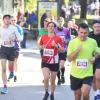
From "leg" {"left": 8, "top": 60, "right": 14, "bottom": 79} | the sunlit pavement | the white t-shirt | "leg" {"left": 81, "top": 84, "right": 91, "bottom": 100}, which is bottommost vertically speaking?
the sunlit pavement

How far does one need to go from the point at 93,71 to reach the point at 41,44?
5.24 ft

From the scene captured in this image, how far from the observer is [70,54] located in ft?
26.9

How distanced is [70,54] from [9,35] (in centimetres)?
367

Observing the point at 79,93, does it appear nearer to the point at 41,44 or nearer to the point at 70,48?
the point at 70,48

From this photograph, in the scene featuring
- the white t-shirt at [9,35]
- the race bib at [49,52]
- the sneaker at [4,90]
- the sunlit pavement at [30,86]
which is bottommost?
the sunlit pavement at [30,86]

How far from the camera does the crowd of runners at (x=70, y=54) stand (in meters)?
8.19

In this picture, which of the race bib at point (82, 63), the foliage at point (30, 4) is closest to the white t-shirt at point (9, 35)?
the race bib at point (82, 63)

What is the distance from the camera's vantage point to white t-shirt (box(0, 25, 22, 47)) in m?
11.5

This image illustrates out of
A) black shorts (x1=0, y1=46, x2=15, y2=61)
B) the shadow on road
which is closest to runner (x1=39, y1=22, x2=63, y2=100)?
the shadow on road

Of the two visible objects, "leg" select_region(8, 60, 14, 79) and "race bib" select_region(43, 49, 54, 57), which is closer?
"race bib" select_region(43, 49, 54, 57)

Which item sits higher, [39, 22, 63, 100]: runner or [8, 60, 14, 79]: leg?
[39, 22, 63, 100]: runner

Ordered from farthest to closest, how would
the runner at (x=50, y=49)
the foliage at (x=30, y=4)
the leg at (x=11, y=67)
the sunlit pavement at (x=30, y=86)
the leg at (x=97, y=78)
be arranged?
the foliage at (x=30, y=4) < the leg at (x=11, y=67) < the sunlit pavement at (x=30, y=86) < the runner at (x=50, y=49) < the leg at (x=97, y=78)

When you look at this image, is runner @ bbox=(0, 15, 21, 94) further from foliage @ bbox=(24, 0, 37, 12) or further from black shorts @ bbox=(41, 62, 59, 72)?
foliage @ bbox=(24, 0, 37, 12)

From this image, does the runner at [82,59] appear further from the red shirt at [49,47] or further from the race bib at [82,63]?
the red shirt at [49,47]
